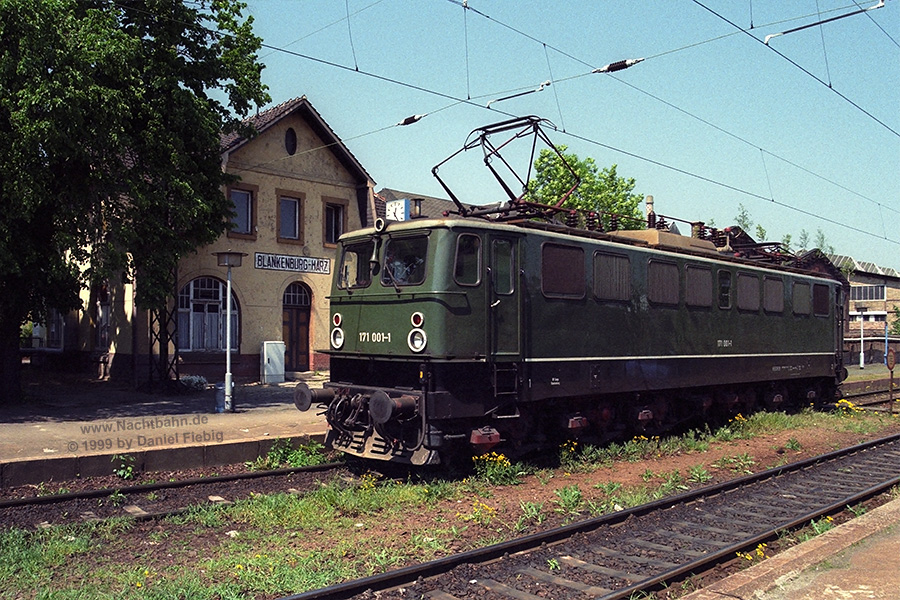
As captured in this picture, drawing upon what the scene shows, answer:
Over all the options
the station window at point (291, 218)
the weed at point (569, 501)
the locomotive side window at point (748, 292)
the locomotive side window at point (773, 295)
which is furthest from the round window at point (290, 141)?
the weed at point (569, 501)

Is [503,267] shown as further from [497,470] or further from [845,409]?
[845,409]

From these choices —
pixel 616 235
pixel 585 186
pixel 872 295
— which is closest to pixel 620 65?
pixel 616 235

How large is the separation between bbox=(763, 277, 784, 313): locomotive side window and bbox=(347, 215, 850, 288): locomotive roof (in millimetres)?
287

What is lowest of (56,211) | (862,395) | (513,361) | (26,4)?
(862,395)

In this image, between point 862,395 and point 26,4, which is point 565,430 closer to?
point 26,4

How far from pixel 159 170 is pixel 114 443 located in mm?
6847

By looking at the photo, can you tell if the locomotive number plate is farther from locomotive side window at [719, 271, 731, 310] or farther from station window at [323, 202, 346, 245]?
station window at [323, 202, 346, 245]

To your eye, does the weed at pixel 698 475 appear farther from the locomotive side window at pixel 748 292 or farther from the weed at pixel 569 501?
the locomotive side window at pixel 748 292

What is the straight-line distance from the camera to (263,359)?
2241 centimetres

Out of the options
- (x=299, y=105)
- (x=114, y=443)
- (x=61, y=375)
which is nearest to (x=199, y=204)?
(x=114, y=443)

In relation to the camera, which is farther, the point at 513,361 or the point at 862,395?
the point at 862,395

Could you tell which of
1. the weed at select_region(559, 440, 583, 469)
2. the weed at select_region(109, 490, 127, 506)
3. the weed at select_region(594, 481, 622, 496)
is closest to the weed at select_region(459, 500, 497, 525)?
the weed at select_region(594, 481, 622, 496)

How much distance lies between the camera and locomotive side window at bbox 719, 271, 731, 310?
14.1 metres

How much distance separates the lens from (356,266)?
10875 mm
